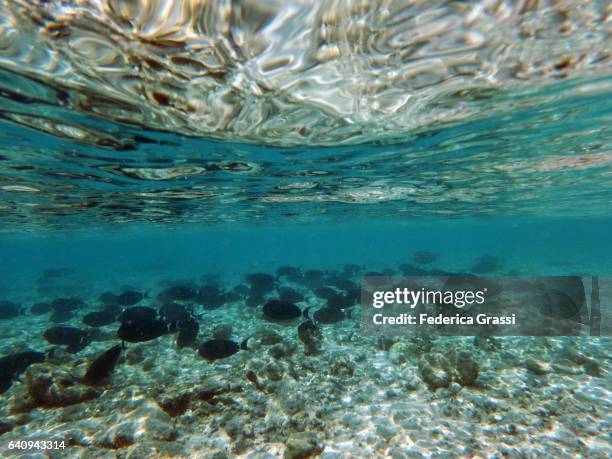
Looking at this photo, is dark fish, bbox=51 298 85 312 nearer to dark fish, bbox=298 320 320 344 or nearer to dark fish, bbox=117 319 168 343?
dark fish, bbox=117 319 168 343

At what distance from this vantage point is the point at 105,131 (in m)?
8.65

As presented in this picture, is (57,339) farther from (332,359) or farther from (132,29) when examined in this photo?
(132,29)

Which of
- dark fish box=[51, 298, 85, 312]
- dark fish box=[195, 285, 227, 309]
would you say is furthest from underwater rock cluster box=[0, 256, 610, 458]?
dark fish box=[51, 298, 85, 312]

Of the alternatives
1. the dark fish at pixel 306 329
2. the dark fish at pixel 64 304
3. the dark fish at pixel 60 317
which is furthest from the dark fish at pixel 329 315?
the dark fish at pixel 60 317

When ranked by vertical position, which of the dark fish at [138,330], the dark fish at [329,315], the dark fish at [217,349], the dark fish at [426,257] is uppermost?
the dark fish at [426,257]

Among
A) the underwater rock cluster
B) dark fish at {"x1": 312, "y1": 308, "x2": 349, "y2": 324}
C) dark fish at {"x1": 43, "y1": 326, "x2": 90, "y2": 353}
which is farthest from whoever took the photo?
dark fish at {"x1": 312, "y1": 308, "x2": 349, "y2": 324}

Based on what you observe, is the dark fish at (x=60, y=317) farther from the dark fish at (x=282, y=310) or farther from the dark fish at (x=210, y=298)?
the dark fish at (x=282, y=310)

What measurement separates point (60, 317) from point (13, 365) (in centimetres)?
1020

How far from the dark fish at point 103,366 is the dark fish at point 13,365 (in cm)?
236

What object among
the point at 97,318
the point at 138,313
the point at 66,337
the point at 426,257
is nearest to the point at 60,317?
the point at 97,318

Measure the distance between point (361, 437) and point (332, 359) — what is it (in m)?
3.97

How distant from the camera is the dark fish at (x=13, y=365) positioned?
8898mm

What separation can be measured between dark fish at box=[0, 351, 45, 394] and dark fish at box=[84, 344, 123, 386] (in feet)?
7.76

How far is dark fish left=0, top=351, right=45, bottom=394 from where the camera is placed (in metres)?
8.90
